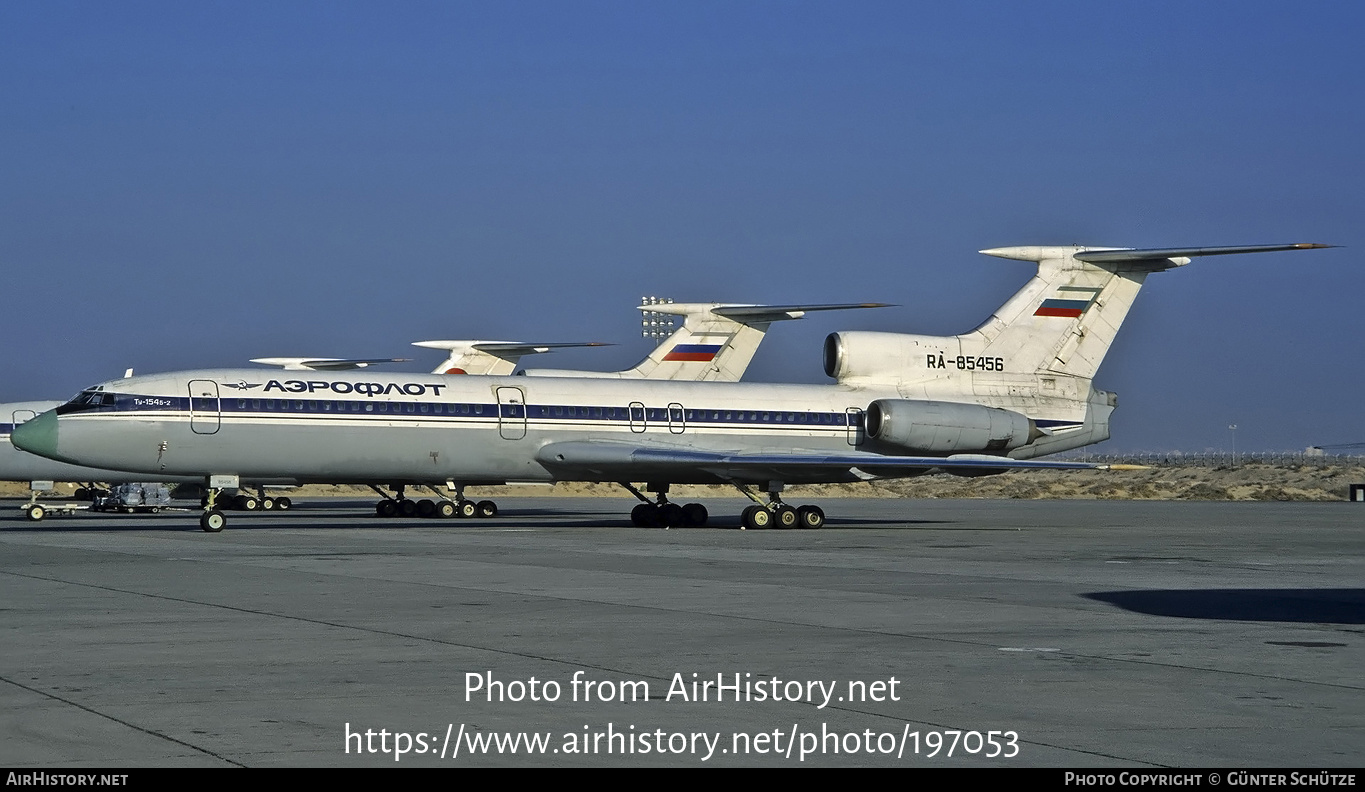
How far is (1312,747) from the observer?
7.87m

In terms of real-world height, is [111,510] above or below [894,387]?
below

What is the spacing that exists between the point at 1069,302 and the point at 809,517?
8.66 meters

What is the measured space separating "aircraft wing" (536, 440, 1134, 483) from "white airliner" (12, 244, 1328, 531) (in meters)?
0.06

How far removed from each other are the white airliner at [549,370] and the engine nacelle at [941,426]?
19.3 ft

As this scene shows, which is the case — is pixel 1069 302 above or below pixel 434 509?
above

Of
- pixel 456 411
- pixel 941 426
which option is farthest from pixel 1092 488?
pixel 456 411

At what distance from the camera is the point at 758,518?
3400cm

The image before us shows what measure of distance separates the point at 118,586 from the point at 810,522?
1933cm

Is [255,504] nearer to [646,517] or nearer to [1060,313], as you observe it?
[646,517]

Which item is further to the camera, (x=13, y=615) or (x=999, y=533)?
(x=999, y=533)

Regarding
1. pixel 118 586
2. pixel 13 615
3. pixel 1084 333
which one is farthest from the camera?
pixel 1084 333

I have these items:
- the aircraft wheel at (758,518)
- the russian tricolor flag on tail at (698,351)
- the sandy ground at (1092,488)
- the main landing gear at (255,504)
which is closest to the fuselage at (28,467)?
the main landing gear at (255,504)

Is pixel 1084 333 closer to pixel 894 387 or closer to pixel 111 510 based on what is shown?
pixel 894 387
